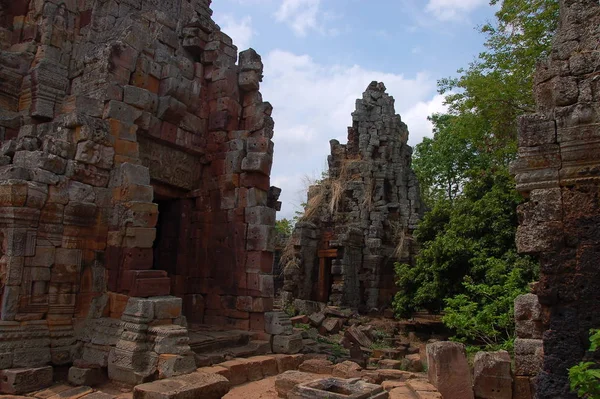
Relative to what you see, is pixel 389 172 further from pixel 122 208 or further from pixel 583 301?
pixel 583 301

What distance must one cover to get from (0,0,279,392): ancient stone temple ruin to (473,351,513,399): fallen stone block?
11.9 ft

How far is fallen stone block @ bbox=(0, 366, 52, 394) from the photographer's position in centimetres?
593

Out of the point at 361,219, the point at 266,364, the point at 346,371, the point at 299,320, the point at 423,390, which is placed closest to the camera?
the point at 423,390

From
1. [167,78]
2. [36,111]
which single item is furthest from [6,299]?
[167,78]

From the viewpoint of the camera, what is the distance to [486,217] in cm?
1298

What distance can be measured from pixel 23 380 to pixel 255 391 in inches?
115

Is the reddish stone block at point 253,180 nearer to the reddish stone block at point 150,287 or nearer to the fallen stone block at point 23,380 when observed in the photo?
the reddish stone block at point 150,287

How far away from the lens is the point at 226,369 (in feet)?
23.0

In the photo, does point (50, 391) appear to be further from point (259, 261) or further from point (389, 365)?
point (389, 365)

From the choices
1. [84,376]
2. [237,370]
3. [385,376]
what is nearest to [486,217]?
[385,376]

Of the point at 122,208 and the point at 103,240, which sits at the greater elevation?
the point at 122,208

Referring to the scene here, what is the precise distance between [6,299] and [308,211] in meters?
16.1

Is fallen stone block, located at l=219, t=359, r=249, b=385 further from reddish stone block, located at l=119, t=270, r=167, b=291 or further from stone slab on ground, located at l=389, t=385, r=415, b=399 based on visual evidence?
stone slab on ground, located at l=389, t=385, r=415, b=399

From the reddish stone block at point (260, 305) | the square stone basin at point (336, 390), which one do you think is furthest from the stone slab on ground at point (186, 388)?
the reddish stone block at point (260, 305)
